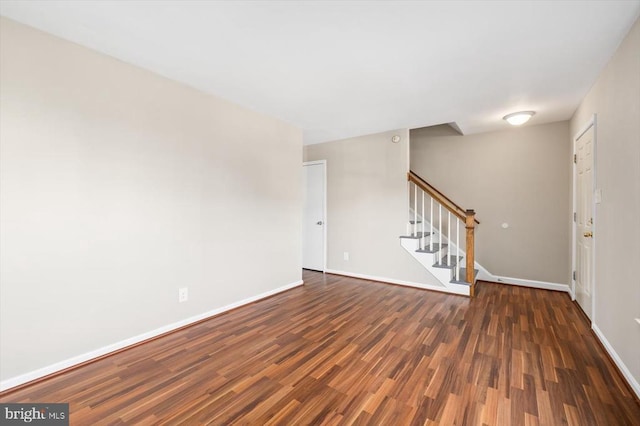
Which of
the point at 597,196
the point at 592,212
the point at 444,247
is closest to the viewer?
the point at 597,196

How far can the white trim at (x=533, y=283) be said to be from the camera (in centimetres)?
386

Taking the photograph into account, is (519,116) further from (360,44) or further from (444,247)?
(360,44)

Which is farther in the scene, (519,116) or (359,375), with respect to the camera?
(519,116)

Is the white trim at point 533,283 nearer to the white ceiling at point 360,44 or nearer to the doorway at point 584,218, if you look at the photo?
the doorway at point 584,218

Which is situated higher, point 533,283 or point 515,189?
point 515,189

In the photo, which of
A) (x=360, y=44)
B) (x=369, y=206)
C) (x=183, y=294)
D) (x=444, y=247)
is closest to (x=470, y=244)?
(x=444, y=247)

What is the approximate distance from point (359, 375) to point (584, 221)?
3.10 metres

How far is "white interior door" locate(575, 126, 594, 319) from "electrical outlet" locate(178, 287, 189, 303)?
3.93 m

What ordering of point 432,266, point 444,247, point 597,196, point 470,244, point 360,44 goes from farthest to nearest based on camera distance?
point 444,247 → point 432,266 → point 470,244 → point 597,196 → point 360,44

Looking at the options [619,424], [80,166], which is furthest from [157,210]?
[619,424]

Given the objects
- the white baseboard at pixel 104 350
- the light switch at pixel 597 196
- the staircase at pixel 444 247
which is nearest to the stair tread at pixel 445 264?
the staircase at pixel 444 247

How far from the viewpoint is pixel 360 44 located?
2016 mm

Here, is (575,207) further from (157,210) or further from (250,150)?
(157,210)

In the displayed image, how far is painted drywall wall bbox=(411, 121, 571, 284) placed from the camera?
3.89 m
